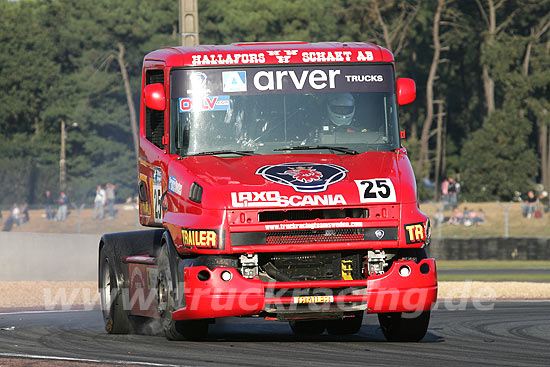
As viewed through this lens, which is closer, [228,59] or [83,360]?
[83,360]

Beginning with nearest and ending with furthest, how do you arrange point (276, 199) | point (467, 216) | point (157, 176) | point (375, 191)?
point (276, 199) → point (375, 191) → point (157, 176) → point (467, 216)

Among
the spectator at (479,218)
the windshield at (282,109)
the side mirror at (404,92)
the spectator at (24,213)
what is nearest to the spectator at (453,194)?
the spectator at (479,218)

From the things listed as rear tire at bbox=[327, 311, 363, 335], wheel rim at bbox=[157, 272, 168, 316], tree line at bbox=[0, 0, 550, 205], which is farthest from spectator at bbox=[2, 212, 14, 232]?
tree line at bbox=[0, 0, 550, 205]

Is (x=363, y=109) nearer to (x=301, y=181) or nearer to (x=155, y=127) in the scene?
(x=301, y=181)

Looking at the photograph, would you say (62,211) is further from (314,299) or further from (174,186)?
(314,299)

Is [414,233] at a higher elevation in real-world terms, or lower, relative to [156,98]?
lower

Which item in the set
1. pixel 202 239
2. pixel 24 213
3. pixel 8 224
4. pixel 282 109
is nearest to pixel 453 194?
pixel 24 213

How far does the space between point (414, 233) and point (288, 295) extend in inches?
50.5

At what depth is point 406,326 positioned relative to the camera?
11.5 meters

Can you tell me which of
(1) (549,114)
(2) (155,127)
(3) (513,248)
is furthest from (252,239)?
(1) (549,114)

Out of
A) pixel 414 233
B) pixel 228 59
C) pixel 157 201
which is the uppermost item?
pixel 228 59

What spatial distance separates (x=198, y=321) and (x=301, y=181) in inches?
71.2

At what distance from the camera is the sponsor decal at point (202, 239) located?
1044 centimetres

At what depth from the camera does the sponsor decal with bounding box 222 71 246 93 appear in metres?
11.4
